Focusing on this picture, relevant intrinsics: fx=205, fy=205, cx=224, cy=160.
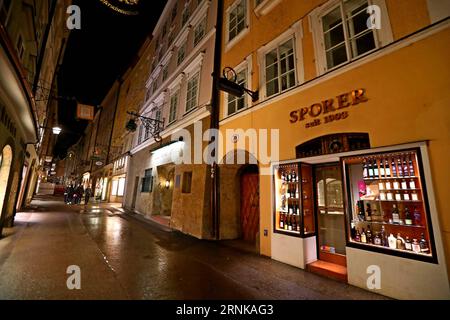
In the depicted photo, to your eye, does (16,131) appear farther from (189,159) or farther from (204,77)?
(204,77)

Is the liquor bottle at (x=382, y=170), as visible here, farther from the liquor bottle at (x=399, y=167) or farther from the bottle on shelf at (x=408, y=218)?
the bottle on shelf at (x=408, y=218)

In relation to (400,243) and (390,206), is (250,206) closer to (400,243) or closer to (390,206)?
(390,206)

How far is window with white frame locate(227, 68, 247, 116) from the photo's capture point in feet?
27.5

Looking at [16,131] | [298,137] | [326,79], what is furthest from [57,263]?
[326,79]

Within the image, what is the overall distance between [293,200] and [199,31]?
11.3 metres

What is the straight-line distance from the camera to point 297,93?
6.02m

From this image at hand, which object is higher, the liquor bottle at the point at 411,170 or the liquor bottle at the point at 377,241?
the liquor bottle at the point at 411,170

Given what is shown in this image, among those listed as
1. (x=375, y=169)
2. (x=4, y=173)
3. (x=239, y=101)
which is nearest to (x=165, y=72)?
(x=239, y=101)

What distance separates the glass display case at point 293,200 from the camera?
5.64m

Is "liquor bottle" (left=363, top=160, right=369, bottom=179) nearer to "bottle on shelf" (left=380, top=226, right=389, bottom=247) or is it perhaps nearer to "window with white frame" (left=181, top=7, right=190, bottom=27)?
"bottle on shelf" (left=380, top=226, right=389, bottom=247)

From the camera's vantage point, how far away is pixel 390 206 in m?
4.43

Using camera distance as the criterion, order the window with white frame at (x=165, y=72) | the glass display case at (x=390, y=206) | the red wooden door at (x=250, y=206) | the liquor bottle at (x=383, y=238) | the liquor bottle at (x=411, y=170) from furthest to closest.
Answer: the window with white frame at (x=165, y=72) < the red wooden door at (x=250, y=206) < the liquor bottle at (x=383, y=238) < the liquor bottle at (x=411, y=170) < the glass display case at (x=390, y=206)

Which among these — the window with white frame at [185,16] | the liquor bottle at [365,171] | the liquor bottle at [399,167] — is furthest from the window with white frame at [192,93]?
the liquor bottle at [399,167]

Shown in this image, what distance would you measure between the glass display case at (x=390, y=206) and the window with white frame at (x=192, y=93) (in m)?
8.39
